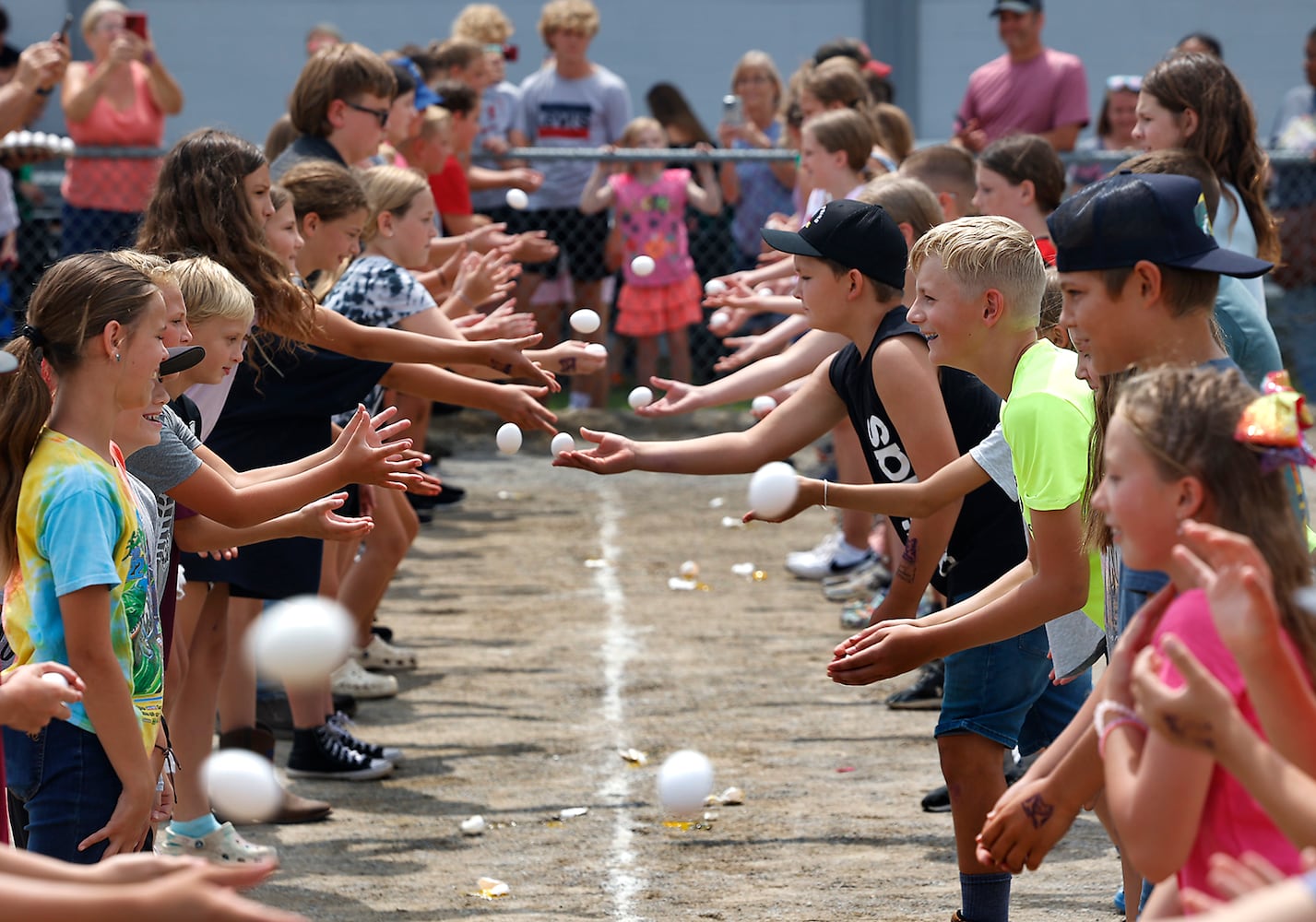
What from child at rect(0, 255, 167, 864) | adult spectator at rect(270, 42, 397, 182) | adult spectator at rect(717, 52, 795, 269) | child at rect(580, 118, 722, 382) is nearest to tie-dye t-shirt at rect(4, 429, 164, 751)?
child at rect(0, 255, 167, 864)

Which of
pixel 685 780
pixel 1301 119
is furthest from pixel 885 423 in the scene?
pixel 1301 119

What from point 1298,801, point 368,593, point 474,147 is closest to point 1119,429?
point 1298,801

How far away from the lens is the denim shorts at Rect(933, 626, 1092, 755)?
421 centimetres

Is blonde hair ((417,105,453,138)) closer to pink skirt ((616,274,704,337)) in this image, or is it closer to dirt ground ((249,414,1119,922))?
dirt ground ((249,414,1119,922))

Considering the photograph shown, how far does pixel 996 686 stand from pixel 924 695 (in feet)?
8.30

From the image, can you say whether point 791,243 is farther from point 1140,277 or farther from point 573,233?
point 573,233

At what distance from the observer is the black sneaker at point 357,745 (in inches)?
237

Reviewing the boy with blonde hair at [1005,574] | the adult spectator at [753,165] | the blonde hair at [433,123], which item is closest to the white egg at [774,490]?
the boy with blonde hair at [1005,574]

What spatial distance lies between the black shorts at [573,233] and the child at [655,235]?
0.15 meters

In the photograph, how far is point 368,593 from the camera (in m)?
6.70

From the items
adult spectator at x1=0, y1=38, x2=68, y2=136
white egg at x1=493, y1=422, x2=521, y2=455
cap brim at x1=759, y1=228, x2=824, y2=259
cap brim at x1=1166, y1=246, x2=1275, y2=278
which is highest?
adult spectator at x1=0, y1=38, x2=68, y2=136

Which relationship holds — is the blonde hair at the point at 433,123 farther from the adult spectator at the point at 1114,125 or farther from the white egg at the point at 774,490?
the white egg at the point at 774,490

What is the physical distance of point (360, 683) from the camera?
6977 mm

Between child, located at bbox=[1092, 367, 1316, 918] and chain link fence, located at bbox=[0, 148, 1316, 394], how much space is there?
27.7 feet
